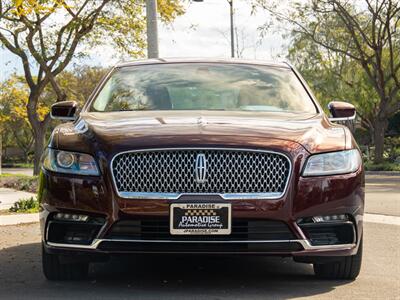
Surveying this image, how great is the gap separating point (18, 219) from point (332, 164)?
5.88 meters

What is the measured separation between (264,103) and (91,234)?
197 cm

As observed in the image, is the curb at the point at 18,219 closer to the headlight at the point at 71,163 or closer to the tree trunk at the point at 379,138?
the headlight at the point at 71,163

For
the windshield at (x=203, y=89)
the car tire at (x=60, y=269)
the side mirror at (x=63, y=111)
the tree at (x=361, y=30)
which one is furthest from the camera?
the tree at (x=361, y=30)

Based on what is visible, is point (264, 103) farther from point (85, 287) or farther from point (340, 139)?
point (85, 287)

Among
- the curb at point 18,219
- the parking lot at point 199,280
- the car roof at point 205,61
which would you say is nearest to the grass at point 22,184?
the curb at point 18,219

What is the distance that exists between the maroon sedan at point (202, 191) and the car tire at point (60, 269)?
4.7 inches

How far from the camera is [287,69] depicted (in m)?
6.59

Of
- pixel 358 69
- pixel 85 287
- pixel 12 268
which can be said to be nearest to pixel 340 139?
pixel 85 287

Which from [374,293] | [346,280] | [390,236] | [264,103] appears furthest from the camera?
[390,236]

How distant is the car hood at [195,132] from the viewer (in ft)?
15.5

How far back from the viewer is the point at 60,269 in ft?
17.1

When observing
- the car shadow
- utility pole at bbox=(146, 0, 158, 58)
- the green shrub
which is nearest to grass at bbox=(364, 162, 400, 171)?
utility pole at bbox=(146, 0, 158, 58)

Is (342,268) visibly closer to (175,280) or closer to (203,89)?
(175,280)

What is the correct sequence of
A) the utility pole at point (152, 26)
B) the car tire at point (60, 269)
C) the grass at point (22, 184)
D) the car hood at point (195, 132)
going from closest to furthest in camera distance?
the car hood at point (195, 132) → the car tire at point (60, 269) → the utility pole at point (152, 26) → the grass at point (22, 184)
